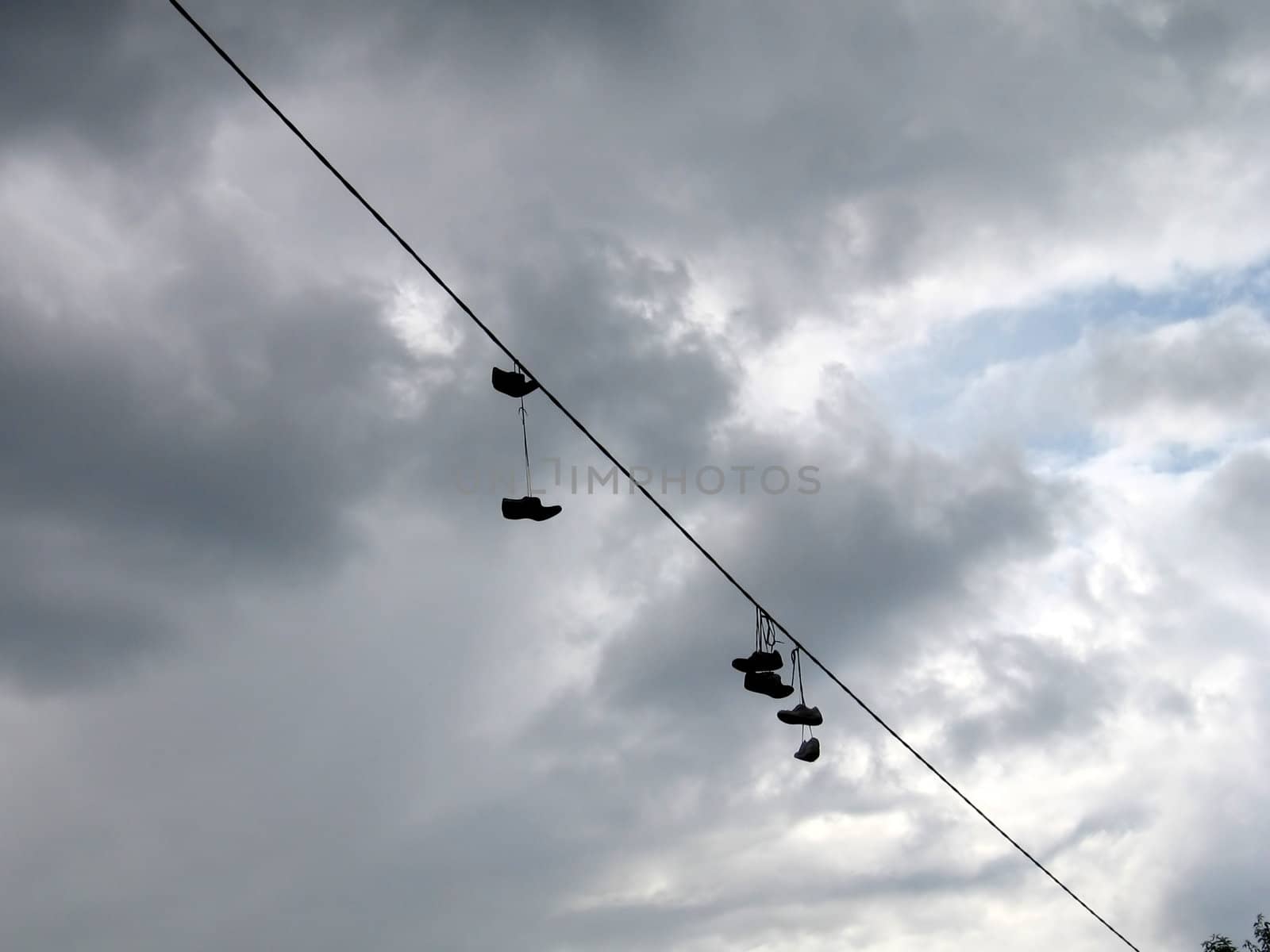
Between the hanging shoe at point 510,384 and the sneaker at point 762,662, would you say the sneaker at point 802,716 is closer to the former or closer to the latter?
the sneaker at point 762,662

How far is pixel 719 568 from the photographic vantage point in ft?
30.9

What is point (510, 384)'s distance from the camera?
10281mm

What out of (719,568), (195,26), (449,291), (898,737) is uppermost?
(195,26)

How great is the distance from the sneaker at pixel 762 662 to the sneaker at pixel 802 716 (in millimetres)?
872

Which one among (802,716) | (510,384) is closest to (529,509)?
(510,384)

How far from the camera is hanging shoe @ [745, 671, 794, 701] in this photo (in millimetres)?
12609

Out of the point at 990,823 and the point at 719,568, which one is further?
the point at 990,823

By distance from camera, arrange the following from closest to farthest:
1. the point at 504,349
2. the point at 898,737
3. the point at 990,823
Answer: the point at 504,349 → the point at 898,737 → the point at 990,823

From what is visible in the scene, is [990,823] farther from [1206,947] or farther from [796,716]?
[1206,947]

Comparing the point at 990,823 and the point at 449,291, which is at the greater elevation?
the point at 449,291

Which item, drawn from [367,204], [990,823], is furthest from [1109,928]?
[367,204]

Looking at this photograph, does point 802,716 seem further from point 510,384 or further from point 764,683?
point 510,384

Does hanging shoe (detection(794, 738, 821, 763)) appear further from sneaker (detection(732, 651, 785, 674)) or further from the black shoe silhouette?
the black shoe silhouette

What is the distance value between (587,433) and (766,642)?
183 inches
